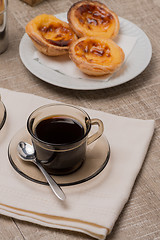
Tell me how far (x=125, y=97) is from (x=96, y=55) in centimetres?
15

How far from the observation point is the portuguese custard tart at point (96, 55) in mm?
1100

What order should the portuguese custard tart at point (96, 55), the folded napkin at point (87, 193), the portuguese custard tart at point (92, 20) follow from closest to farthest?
the folded napkin at point (87, 193) → the portuguese custard tart at point (96, 55) → the portuguese custard tart at point (92, 20)

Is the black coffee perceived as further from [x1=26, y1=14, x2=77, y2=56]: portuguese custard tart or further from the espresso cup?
[x1=26, y1=14, x2=77, y2=56]: portuguese custard tart

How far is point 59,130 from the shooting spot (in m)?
0.81

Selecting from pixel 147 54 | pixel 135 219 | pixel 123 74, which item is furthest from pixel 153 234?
pixel 147 54

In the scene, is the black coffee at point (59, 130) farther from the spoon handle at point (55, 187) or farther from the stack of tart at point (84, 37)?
the stack of tart at point (84, 37)

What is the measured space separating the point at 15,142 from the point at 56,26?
532 mm

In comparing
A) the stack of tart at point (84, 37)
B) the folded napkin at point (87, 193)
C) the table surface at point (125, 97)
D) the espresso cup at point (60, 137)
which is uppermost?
the espresso cup at point (60, 137)

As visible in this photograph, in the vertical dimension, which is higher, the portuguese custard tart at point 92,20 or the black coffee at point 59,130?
the black coffee at point 59,130

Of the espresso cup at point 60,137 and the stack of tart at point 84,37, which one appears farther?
the stack of tart at point 84,37

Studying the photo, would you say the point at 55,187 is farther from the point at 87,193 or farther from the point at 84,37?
the point at 84,37

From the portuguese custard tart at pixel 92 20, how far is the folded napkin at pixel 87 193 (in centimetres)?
42

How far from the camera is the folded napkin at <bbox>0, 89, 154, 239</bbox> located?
2.47ft

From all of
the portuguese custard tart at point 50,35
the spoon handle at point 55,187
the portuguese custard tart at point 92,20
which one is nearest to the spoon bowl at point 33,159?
the spoon handle at point 55,187
